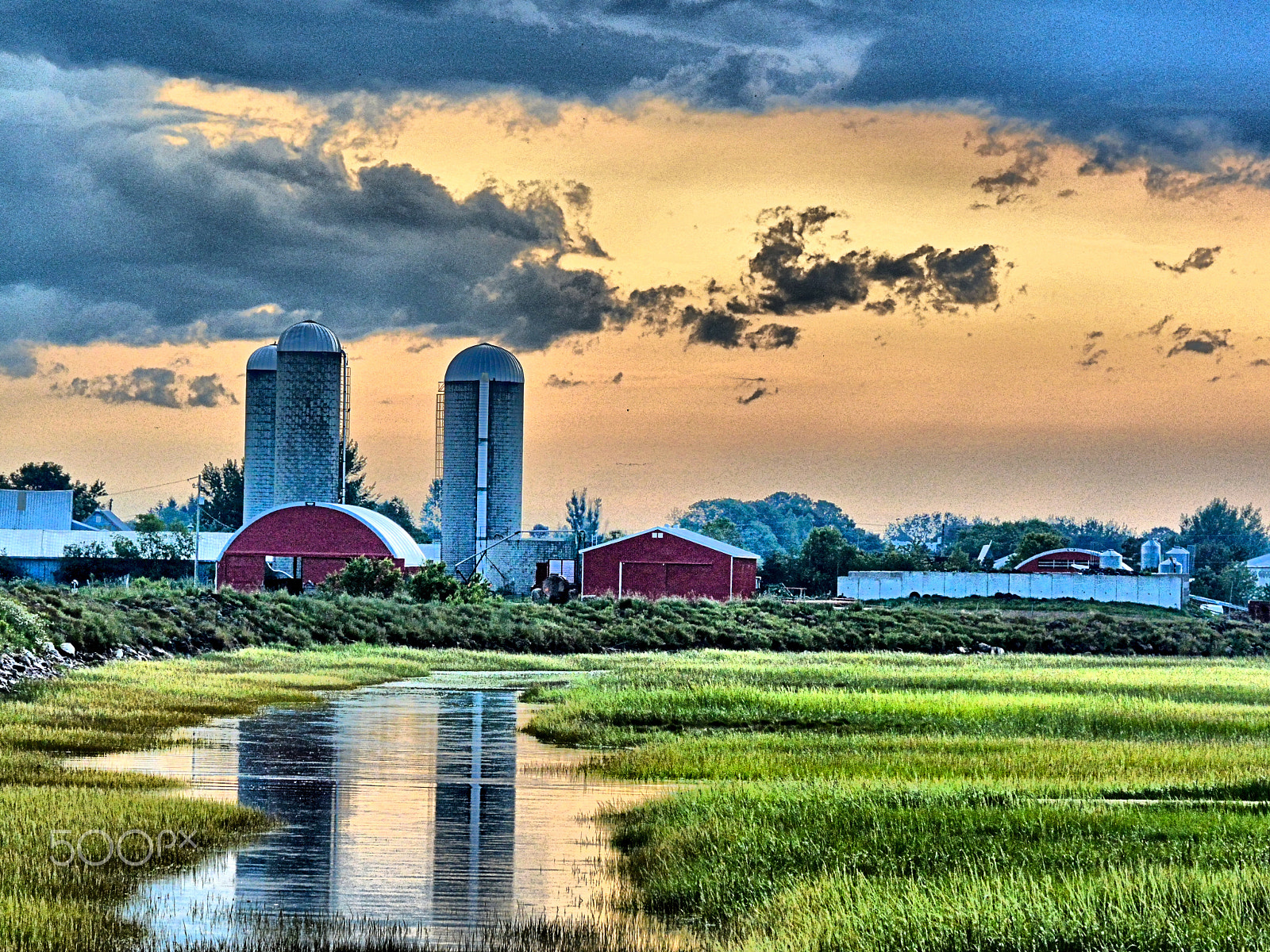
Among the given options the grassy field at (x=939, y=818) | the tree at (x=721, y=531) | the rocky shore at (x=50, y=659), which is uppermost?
the tree at (x=721, y=531)

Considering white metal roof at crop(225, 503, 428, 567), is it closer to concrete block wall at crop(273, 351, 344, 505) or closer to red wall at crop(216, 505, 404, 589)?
red wall at crop(216, 505, 404, 589)

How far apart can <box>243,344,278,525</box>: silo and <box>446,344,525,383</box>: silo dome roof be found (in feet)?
33.8

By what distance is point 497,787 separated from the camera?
2036 cm

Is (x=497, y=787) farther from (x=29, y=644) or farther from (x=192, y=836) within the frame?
(x=29, y=644)

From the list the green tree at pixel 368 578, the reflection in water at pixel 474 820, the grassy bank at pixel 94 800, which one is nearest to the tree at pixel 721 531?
the green tree at pixel 368 578

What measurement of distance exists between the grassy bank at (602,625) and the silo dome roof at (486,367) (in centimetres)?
1797

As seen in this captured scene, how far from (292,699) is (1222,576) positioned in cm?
13158

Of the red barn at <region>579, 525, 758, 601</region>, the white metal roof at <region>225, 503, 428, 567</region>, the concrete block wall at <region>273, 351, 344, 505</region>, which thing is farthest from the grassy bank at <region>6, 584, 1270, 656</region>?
the concrete block wall at <region>273, 351, 344, 505</region>

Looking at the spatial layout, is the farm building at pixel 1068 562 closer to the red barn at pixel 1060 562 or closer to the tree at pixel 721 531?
the red barn at pixel 1060 562

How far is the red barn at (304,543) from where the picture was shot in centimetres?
7969

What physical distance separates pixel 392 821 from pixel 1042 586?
302ft

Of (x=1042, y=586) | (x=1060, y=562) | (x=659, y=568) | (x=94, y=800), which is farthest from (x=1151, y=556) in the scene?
(x=94, y=800)

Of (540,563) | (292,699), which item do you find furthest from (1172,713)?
(540,563)

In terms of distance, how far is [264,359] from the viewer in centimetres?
9194
